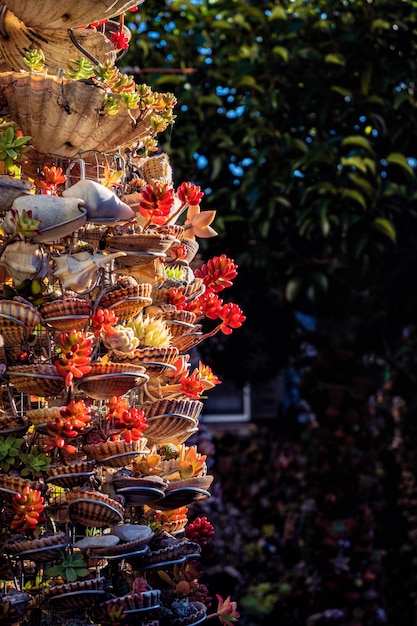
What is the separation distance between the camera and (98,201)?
67.3 inches

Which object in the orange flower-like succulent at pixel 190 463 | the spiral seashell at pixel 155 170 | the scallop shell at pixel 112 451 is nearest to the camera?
the scallop shell at pixel 112 451

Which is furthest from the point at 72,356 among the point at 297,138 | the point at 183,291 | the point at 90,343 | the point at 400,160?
the point at 297,138

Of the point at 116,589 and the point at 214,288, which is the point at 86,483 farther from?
the point at 214,288

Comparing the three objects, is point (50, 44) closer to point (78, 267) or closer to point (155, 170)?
point (155, 170)

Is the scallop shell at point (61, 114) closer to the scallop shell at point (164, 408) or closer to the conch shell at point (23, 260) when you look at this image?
the conch shell at point (23, 260)

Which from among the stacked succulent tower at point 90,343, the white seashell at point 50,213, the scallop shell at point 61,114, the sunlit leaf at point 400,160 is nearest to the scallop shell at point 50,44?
the stacked succulent tower at point 90,343

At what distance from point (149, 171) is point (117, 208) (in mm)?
391

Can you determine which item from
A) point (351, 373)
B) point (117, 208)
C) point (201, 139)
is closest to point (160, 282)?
point (117, 208)

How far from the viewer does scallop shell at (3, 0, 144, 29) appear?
1.81 meters

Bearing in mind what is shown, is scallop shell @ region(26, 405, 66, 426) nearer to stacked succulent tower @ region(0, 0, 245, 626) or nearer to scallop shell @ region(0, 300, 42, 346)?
stacked succulent tower @ region(0, 0, 245, 626)

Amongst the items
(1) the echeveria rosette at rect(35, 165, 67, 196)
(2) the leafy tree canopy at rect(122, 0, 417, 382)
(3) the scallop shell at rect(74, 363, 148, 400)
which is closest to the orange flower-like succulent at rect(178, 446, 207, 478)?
(3) the scallop shell at rect(74, 363, 148, 400)

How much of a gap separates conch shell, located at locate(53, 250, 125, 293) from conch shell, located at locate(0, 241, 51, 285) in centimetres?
4

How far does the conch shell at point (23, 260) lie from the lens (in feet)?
5.51

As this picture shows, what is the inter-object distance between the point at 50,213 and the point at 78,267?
0.38 ft
